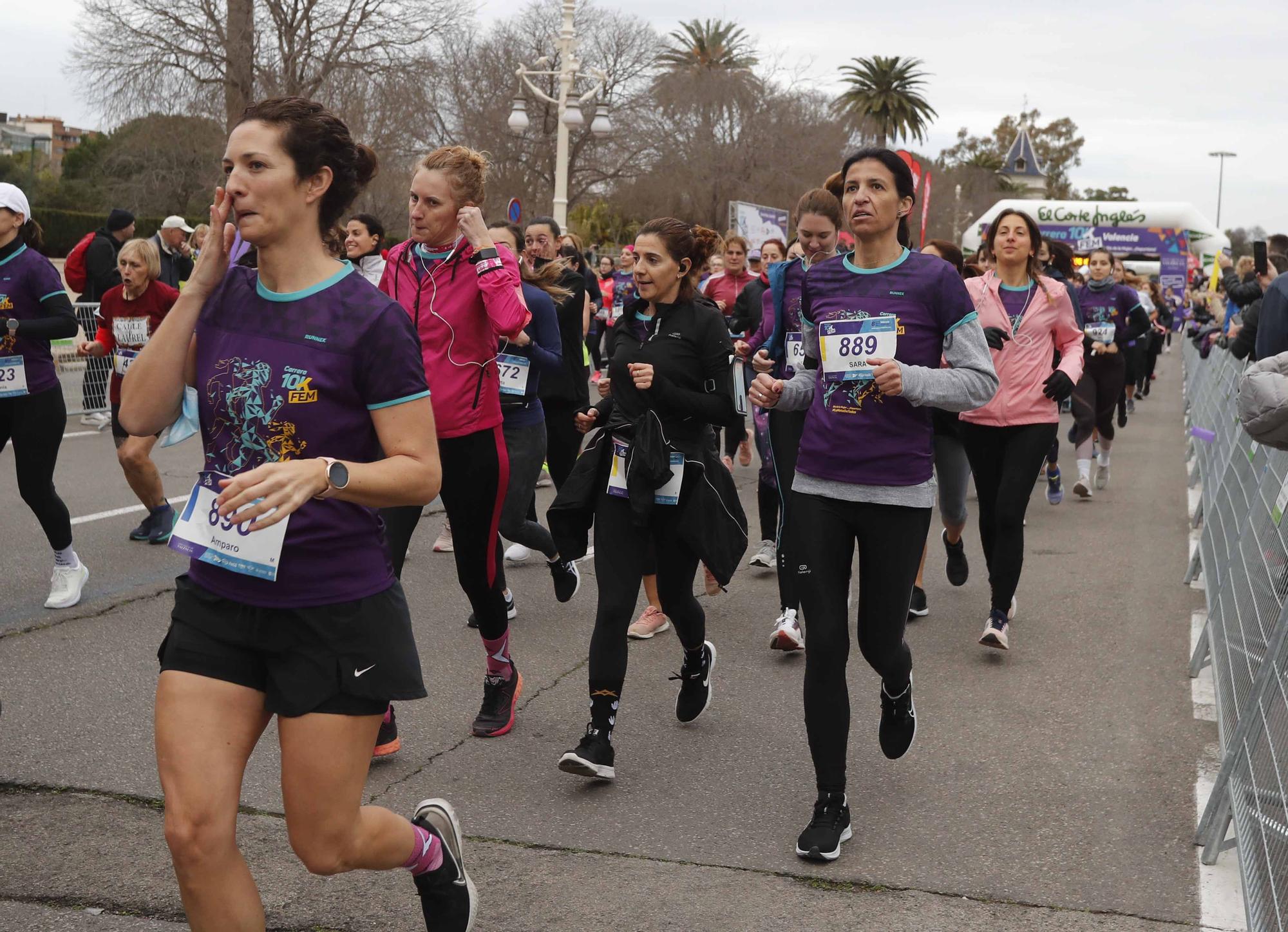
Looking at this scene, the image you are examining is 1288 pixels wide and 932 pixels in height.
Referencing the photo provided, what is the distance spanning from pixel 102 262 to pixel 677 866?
479 inches

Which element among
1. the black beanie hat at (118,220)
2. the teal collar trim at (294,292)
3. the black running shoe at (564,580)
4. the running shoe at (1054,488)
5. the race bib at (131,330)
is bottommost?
the running shoe at (1054,488)

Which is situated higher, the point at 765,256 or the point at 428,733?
the point at 765,256

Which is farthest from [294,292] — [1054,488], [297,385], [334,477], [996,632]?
[1054,488]

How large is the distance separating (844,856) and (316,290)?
237 centimetres

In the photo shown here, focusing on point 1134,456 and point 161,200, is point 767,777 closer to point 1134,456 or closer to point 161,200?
point 1134,456

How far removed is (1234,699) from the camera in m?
4.61

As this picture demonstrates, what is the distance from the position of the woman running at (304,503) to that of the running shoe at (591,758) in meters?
1.61

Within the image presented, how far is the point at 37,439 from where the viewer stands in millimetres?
6465

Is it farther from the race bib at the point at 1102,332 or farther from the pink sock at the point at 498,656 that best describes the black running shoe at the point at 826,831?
the race bib at the point at 1102,332

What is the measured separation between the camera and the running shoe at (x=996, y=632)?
6.44 m

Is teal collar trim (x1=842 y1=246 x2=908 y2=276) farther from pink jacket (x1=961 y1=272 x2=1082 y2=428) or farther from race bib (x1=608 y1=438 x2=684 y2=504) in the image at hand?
pink jacket (x1=961 y1=272 x2=1082 y2=428)

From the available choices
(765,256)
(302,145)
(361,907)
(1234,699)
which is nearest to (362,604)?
(302,145)

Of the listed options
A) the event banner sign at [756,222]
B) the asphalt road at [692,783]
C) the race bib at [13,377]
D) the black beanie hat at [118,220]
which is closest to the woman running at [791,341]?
the asphalt road at [692,783]

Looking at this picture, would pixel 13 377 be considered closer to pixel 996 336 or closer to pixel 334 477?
pixel 334 477
